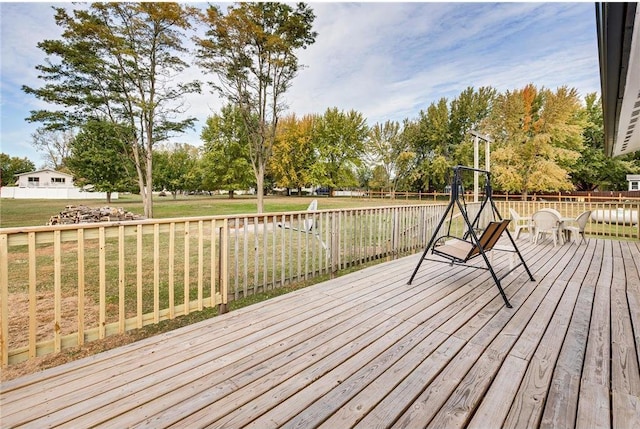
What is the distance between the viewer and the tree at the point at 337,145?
29.4 meters

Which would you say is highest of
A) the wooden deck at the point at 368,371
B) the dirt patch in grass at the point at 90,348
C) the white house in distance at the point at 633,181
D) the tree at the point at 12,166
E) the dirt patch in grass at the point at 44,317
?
the tree at the point at 12,166

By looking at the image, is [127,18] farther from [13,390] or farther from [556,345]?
[556,345]

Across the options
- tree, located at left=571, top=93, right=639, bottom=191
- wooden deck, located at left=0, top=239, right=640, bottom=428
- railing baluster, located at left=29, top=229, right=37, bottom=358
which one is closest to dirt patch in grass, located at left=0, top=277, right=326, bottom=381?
railing baluster, located at left=29, top=229, right=37, bottom=358

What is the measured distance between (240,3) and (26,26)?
21.8 ft

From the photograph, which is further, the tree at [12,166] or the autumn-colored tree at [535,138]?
the tree at [12,166]

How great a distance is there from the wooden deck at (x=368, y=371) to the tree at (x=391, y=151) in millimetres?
26970

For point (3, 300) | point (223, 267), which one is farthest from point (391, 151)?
point (3, 300)

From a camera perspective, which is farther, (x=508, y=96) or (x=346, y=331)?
(x=508, y=96)

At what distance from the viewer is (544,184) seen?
1728 centimetres

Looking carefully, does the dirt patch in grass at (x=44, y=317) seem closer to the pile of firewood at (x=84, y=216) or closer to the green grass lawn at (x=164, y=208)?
the pile of firewood at (x=84, y=216)

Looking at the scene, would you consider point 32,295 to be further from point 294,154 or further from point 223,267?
point 294,154

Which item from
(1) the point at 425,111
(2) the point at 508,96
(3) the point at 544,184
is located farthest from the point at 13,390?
(1) the point at 425,111

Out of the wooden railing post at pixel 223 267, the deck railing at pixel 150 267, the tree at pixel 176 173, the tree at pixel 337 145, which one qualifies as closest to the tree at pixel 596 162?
the tree at pixel 337 145

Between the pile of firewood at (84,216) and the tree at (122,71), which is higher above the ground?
the tree at (122,71)
